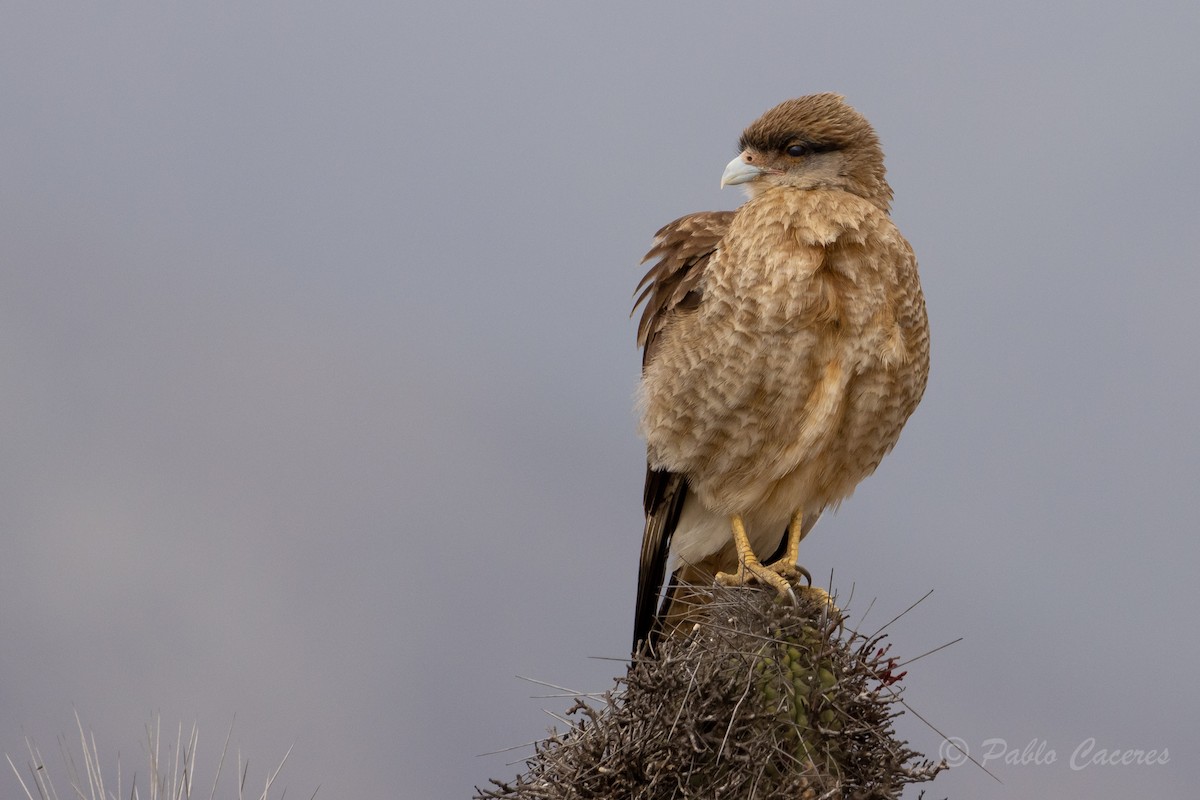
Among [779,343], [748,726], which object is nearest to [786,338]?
[779,343]

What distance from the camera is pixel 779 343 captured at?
11.8 ft

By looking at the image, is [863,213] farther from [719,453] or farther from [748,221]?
[719,453]

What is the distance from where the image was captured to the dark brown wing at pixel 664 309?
156 inches

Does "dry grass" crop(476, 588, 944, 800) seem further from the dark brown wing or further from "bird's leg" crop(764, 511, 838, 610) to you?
the dark brown wing

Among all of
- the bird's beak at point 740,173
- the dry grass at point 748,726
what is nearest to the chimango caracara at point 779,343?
the bird's beak at point 740,173

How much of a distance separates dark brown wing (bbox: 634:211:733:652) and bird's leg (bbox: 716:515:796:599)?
9.1 inches

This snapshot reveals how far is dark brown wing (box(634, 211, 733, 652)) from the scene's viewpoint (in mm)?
3959

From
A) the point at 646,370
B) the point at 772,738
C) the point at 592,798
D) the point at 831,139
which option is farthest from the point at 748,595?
the point at 831,139

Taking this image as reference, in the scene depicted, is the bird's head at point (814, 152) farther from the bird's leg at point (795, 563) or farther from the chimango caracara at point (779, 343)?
the bird's leg at point (795, 563)

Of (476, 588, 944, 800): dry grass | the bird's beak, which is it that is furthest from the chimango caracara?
(476, 588, 944, 800): dry grass

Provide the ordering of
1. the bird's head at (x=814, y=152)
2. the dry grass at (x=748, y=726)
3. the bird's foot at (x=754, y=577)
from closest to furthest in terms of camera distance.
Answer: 1. the dry grass at (x=748, y=726)
2. the bird's foot at (x=754, y=577)
3. the bird's head at (x=814, y=152)

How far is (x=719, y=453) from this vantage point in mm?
3809

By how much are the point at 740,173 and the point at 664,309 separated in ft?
1.72

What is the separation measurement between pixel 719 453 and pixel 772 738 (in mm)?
1030
